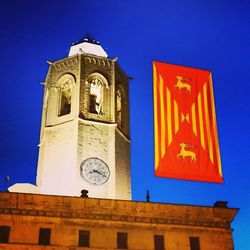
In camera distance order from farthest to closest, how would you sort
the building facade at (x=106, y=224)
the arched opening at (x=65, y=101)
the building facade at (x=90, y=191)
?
the arched opening at (x=65, y=101) < the building facade at (x=90, y=191) < the building facade at (x=106, y=224)

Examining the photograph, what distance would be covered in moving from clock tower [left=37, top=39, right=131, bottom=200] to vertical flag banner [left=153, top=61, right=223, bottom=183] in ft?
18.6

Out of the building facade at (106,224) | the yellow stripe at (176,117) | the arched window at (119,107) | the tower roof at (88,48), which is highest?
the tower roof at (88,48)

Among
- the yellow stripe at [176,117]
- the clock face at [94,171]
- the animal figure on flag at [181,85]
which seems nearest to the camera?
the yellow stripe at [176,117]

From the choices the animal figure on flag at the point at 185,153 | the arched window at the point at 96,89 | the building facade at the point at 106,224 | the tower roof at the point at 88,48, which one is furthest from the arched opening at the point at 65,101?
the animal figure on flag at the point at 185,153

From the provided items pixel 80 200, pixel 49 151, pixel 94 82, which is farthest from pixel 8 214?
pixel 94 82

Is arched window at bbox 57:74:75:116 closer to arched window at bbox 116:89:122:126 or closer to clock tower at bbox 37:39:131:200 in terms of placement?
clock tower at bbox 37:39:131:200

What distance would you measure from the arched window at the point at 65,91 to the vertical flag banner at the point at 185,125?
349 inches

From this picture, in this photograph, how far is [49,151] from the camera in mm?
34406

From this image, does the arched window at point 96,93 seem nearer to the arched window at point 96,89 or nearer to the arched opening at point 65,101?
the arched window at point 96,89

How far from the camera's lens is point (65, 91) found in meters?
37.2

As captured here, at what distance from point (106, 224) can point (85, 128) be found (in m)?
7.97

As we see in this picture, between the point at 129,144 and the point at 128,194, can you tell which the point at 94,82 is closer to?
the point at 129,144

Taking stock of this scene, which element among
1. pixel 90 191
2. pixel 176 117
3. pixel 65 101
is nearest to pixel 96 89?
pixel 65 101

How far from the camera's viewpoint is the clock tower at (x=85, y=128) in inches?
1291
